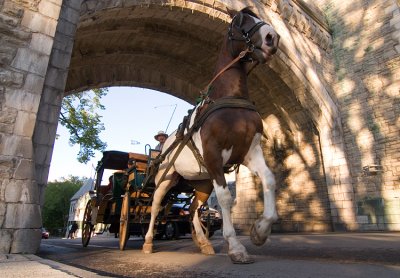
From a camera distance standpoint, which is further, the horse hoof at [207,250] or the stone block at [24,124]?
the stone block at [24,124]

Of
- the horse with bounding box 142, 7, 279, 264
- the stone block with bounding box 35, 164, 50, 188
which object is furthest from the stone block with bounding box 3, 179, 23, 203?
the horse with bounding box 142, 7, 279, 264

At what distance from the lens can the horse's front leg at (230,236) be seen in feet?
9.21

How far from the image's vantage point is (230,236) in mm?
3006

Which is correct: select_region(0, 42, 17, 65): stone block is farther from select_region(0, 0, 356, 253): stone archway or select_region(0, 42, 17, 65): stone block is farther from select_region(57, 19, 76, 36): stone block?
select_region(57, 19, 76, 36): stone block

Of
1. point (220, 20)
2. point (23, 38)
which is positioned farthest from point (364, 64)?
point (23, 38)

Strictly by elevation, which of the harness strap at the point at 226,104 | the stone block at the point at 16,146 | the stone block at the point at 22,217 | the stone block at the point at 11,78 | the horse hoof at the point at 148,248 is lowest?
the horse hoof at the point at 148,248

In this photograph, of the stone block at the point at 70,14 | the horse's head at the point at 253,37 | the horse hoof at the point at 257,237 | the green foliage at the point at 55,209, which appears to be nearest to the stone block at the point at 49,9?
the stone block at the point at 70,14

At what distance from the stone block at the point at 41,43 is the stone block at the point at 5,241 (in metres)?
2.80

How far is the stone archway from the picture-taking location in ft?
24.8

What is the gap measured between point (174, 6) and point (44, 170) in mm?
5664

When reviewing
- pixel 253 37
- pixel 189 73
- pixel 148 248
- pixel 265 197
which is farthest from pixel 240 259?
pixel 189 73

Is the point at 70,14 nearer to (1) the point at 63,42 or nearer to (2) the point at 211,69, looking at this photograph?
(1) the point at 63,42

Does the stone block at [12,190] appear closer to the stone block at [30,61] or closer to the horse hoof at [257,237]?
the stone block at [30,61]

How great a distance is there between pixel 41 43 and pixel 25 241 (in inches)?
121
